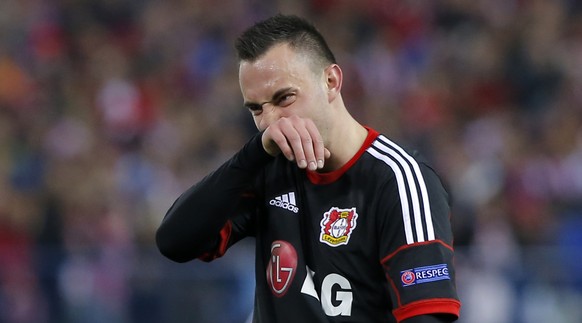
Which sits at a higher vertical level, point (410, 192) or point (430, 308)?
point (410, 192)

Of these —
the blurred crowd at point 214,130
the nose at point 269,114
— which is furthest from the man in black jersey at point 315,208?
the blurred crowd at point 214,130

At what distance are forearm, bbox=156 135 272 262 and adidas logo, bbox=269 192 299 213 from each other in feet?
0.43

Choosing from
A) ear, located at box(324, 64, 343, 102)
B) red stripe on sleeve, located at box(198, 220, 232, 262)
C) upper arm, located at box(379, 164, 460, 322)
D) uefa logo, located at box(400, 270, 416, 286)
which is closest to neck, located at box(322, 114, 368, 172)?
ear, located at box(324, 64, 343, 102)

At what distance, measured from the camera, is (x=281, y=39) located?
3.39 m

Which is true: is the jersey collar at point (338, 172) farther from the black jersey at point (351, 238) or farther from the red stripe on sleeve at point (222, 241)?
the red stripe on sleeve at point (222, 241)

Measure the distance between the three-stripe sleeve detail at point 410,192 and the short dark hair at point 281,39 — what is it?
Answer: 0.41 m

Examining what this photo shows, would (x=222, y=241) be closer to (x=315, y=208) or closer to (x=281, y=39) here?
(x=315, y=208)

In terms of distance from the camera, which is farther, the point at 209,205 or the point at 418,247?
the point at 209,205

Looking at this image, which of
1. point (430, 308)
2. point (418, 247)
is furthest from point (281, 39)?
point (430, 308)

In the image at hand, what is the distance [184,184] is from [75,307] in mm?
1823

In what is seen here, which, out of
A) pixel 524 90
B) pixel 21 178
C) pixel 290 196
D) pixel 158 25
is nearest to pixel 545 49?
pixel 524 90

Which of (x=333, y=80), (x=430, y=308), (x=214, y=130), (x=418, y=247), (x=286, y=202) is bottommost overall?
(x=430, y=308)

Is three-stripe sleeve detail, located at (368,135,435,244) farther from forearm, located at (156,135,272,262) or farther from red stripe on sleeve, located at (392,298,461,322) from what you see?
forearm, located at (156,135,272,262)

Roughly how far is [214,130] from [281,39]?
6187 millimetres
